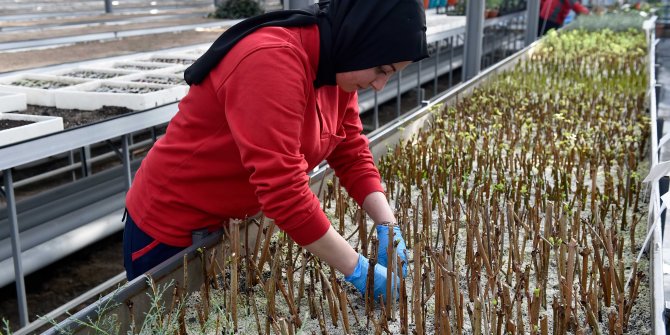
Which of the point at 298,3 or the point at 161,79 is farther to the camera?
the point at 161,79

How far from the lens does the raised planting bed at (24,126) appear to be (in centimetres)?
233

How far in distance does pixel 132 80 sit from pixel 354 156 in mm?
2156

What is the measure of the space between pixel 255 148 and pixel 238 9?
602cm

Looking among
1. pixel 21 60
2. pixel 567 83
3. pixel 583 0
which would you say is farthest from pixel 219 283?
pixel 583 0

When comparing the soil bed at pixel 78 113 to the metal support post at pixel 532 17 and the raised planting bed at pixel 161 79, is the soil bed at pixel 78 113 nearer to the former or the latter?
the raised planting bed at pixel 161 79

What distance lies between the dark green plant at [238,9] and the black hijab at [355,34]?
5574mm

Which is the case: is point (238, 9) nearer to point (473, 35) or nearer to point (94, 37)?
point (94, 37)

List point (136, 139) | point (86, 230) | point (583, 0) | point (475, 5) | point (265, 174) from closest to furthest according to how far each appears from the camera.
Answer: point (265, 174) → point (86, 230) → point (475, 5) → point (136, 139) → point (583, 0)

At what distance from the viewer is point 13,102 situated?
2967mm

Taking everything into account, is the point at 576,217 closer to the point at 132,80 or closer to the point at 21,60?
the point at 132,80

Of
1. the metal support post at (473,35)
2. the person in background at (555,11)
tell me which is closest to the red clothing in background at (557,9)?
the person in background at (555,11)

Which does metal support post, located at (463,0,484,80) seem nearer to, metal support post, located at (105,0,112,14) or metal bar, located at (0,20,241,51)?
metal bar, located at (0,20,241,51)

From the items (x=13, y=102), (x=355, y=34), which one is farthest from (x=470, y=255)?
(x=13, y=102)

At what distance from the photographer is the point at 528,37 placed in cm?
909
